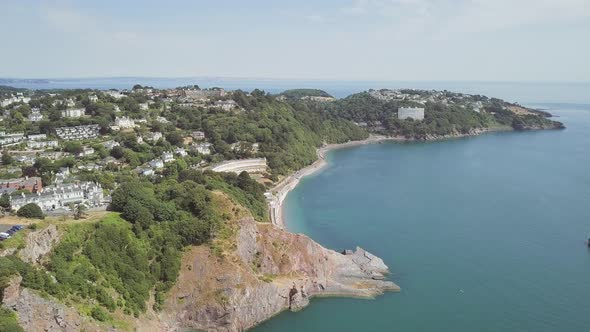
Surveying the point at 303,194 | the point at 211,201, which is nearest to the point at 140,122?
the point at 303,194

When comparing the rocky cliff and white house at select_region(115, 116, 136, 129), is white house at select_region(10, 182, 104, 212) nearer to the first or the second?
the rocky cliff

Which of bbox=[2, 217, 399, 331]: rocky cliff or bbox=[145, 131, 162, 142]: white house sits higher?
bbox=[145, 131, 162, 142]: white house

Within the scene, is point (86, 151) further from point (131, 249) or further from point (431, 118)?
point (431, 118)

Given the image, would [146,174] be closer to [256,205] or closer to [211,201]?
[256,205]

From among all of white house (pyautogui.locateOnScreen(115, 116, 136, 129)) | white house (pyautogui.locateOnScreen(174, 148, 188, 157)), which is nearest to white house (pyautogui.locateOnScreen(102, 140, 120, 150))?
white house (pyautogui.locateOnScreen(174, 148, 188, 157))

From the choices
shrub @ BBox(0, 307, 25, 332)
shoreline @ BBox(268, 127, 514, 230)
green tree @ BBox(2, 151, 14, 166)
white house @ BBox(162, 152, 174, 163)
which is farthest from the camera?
white house @ BBox(162, 152, 174, 163)

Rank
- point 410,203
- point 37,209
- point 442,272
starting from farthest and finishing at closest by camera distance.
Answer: point 410,203
point 442,272
point 37,209

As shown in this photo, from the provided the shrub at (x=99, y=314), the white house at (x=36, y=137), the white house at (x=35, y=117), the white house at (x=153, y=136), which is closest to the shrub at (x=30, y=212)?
the shrub at (x=99, y=314)
